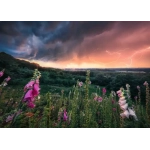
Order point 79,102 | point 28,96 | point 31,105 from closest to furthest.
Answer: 1. point 28,96
2. point 31,105
3. point 79,102

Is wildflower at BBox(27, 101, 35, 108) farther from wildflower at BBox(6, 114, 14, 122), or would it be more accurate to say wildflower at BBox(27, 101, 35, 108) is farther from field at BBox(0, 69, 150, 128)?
wildflower at BBox(6, 114, 14, 122)

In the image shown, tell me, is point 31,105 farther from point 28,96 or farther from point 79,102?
point 79,102

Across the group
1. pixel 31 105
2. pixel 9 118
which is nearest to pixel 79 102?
pixel 31 105

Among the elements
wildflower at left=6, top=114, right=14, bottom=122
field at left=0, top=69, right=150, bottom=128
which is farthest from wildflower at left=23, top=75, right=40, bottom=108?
wildflower at left=6, top=114, right=14, bottom=122

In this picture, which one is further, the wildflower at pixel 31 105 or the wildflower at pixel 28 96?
the wildflower at pixel 31 105

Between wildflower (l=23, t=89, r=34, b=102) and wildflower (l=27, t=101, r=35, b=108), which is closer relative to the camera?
wildflower (l=23, t=89, r=34, b=102)

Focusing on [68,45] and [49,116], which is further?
[68,45]

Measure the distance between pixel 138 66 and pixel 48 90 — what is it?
1.64 metres

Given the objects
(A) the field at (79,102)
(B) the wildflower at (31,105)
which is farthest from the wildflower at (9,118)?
(B) the wildflower at (31,105)

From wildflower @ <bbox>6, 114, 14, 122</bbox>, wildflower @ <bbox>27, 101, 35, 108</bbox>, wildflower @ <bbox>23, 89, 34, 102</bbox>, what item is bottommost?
wildflower @ <bbox>6, 114, 14, 122</bbox>

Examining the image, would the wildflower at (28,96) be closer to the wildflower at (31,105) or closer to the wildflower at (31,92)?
the wildflower at (31,92)
